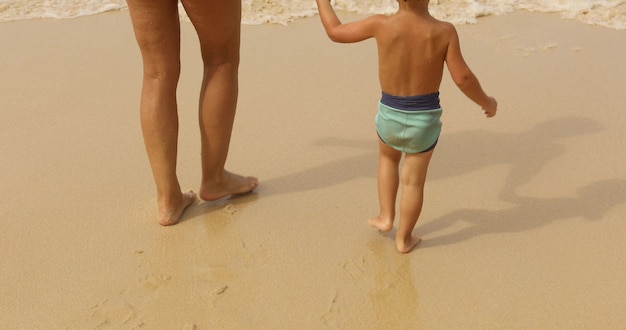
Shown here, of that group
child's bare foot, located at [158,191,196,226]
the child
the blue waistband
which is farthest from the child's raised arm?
child's bare foot, located at [158,191,196,226]

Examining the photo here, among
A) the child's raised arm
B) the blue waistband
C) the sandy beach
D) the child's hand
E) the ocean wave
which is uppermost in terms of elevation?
the child's raised arm

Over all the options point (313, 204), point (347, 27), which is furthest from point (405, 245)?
point (347, 27)

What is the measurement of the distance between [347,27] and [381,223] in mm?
804

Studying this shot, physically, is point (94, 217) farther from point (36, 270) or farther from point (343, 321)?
point (343, 321)

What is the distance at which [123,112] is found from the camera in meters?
3.91

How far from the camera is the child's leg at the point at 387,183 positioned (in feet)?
9.00

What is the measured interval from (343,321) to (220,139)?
38.0 inches

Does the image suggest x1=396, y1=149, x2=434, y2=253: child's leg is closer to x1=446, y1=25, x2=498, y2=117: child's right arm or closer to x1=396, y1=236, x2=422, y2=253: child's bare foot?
x1=396, y1=236, x2=422, y2=253: child's bare foot

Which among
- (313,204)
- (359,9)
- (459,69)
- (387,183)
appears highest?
(459,69)

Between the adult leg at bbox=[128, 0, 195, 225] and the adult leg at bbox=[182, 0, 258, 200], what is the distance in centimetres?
10

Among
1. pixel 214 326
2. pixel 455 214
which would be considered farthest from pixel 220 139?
pixel 455 214

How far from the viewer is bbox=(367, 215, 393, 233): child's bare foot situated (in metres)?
2.82

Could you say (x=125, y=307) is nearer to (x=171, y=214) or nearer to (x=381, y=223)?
(x=171, y=214)

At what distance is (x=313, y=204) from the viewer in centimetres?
313
